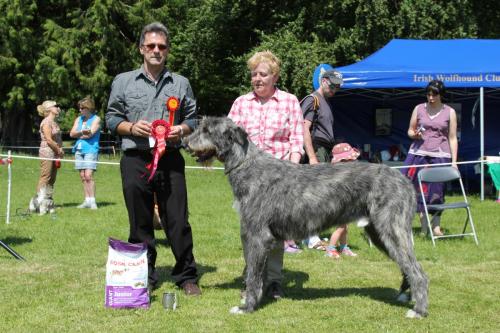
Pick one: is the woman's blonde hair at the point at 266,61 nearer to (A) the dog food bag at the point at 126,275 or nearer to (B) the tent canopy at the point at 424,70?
(A) the dog food bag at the point at 126,275

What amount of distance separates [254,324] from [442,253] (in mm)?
3585

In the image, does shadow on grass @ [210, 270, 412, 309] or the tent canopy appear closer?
shadow on grass @ [210, 270, 412, 309]

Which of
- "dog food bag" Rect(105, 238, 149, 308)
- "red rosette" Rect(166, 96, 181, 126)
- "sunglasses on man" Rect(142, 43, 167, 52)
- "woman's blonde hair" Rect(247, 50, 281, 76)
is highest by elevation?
"sunglasses on man" Rect(142, 43, 167, 52)

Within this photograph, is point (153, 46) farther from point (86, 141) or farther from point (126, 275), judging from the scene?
point (86, 141)

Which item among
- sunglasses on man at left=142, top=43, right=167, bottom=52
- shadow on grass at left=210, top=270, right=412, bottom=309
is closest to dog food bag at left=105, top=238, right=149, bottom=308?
shadow on grass at left=210, top=270, right=412, bottom=309

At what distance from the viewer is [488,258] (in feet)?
23.6

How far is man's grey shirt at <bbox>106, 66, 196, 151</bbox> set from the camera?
207 inches

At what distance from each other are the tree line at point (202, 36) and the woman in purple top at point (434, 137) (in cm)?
1198

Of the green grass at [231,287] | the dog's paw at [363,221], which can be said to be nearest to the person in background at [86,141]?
the green grass at [231,287]

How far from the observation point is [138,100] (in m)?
5.24

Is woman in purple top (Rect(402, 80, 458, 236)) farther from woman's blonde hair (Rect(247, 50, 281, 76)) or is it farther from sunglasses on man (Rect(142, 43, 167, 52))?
sunglasses on man (Rect(142, 43, 167, 52))

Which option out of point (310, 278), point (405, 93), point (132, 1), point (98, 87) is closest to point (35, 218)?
point (310, 278)

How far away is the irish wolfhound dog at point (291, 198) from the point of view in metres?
4.96

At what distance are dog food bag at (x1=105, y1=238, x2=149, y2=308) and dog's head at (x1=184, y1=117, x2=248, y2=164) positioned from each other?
3.02 ft
